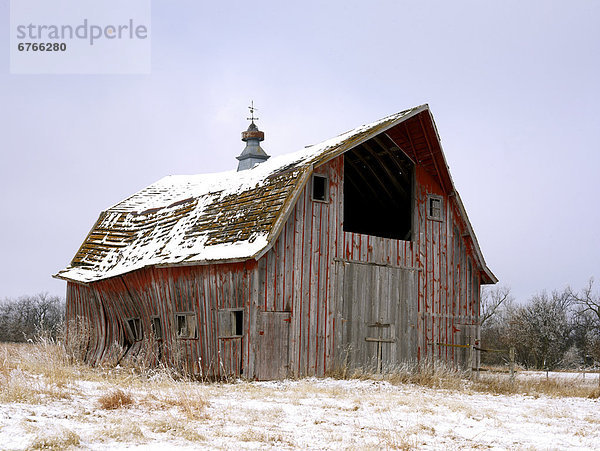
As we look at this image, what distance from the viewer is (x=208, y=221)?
1930 centimetres

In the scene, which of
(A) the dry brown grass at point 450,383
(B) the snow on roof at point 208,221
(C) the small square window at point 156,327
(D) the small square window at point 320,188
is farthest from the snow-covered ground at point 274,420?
(D) the small square window at point 320,188

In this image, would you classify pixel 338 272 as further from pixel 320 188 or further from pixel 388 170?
pixel 388 170

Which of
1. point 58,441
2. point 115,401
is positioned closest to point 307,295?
point 115,401

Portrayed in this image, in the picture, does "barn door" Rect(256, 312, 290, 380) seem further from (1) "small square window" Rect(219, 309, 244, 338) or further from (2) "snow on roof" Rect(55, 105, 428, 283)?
(2) "snow on roof" Rect(55, 105, 428, 283)

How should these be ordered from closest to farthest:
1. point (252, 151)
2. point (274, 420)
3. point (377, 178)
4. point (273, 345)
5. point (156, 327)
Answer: point (274, 420) → point (273, 345) → point (156, 327) → point (377, 178) → point (252, 151)

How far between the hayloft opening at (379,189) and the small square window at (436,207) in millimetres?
588

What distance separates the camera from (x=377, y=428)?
9.68m

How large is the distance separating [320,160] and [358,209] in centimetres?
536

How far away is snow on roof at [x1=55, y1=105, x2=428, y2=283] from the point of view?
1695cm

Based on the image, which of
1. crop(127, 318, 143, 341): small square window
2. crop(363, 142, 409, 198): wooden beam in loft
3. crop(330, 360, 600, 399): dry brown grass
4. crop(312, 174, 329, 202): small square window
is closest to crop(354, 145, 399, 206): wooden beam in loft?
crop(363, 142, 409, 198): wooden beam in loft

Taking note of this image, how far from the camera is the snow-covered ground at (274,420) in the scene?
26.7 ft

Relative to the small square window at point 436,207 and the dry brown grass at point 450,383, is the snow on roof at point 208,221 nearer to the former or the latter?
the small square window at point 436,207

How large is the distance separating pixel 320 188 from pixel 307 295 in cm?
281

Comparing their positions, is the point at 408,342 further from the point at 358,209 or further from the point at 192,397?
the point at 192,397
